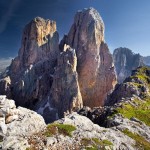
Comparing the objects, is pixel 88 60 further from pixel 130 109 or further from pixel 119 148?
pixel 119 148

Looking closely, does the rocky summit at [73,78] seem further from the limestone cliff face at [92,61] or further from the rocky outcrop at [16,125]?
the rocky outcrop at [16,125]

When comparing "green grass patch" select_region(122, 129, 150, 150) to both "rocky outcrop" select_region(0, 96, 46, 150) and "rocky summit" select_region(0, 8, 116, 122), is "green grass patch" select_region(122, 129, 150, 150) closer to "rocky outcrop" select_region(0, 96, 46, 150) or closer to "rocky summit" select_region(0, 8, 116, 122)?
"rocky outcrop" select_region(0, 96, 46, 150)

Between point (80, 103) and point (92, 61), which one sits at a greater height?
point (92, 61)

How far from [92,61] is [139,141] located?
128710 millimetres

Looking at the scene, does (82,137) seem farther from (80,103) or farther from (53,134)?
(80,103)

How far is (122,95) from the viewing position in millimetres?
120375

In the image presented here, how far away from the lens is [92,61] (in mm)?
184750

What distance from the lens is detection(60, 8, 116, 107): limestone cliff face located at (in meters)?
178

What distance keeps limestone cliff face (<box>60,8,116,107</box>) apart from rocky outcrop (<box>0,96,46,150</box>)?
130 metres

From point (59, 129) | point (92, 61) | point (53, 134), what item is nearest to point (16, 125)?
point (53, 134)

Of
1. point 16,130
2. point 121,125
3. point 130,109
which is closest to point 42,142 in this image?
point 16,130

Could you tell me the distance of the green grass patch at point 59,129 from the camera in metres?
44.5

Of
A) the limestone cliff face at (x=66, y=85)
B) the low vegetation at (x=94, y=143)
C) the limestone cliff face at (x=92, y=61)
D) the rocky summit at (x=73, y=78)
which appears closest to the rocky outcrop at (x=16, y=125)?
the low vegetation at (x=94, y=143)

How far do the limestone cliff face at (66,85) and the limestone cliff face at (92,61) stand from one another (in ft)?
43.1
